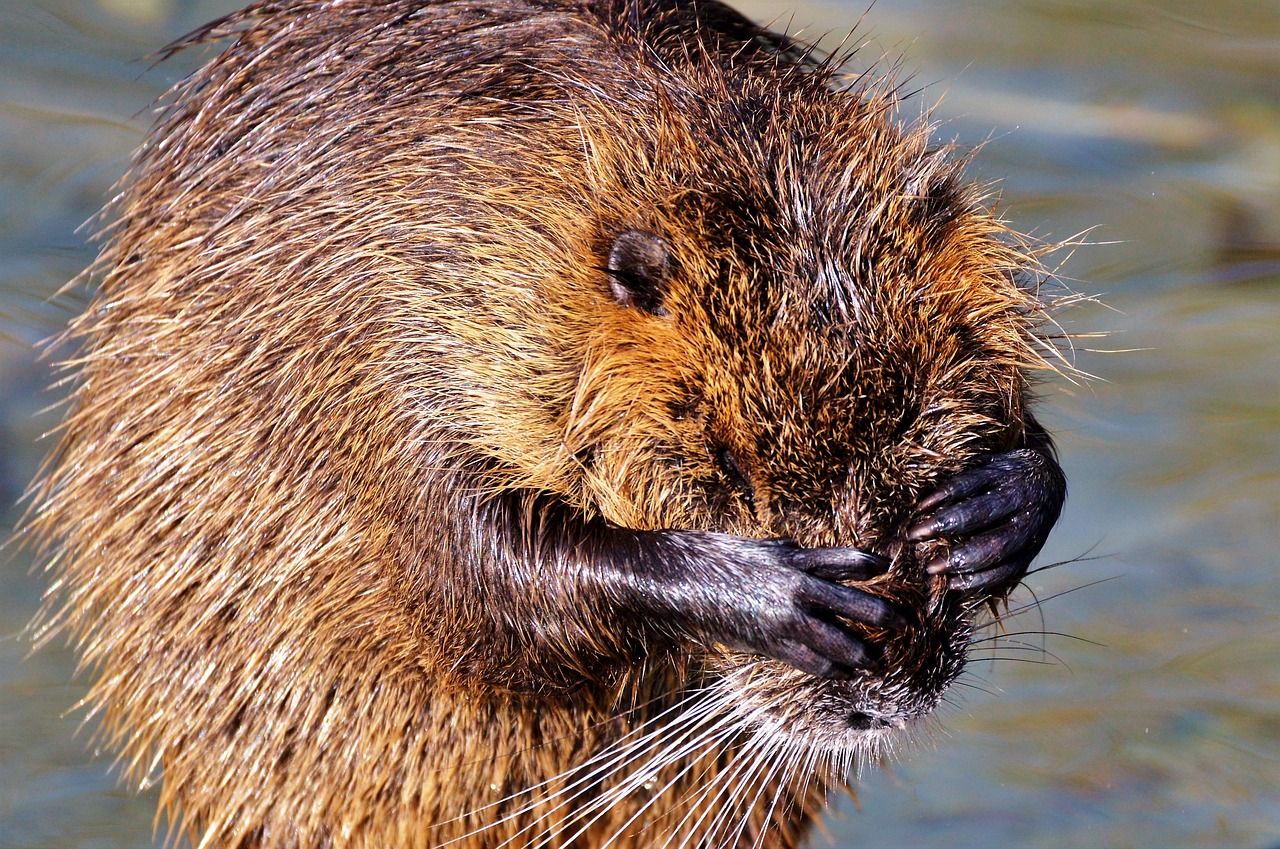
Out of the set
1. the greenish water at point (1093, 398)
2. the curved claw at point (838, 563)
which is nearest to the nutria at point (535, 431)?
the curved claw at point (838, 563)

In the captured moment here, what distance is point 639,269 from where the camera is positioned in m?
3.10

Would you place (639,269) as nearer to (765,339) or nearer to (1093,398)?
(765,339)

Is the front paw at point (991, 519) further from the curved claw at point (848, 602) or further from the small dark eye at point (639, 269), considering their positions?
the small dark eye at point (639, 269)

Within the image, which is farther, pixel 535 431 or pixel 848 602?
pixel 535 431

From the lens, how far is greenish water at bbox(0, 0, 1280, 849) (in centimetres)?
468

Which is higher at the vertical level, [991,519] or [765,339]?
[765,339]

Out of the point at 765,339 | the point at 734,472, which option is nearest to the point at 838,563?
the point at 734,472

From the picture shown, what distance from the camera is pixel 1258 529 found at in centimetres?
558

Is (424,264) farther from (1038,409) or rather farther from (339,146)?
(1038,409)

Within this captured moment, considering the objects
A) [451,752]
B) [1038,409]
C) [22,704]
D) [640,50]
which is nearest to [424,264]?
[640,50]

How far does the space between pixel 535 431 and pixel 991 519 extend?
0.86 m

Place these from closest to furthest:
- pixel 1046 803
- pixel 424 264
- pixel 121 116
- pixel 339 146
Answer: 1. pixel 424 264
2. pixel 339 146
3. pixel 1046 803
4. pixel 121 116

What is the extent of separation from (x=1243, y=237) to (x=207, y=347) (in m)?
4.70

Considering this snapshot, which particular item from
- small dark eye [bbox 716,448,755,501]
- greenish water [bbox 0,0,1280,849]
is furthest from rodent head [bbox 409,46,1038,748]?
greenish water [bbox 0,0,1280,849]
